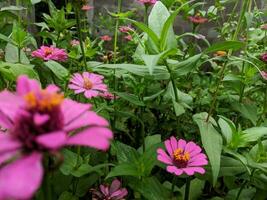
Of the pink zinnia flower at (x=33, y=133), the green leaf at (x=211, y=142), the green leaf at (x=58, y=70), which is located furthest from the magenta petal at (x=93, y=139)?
the green leaf at (x=58, y=70)

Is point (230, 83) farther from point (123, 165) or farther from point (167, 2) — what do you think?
point (123, 165)

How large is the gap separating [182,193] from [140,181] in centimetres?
11

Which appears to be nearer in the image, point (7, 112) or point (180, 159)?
point (7, 112)

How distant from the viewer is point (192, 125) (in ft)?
2.73

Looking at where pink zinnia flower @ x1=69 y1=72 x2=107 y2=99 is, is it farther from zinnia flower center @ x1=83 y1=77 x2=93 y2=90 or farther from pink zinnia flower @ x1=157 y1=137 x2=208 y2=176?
pink zinnia flower @ x1=157 y1=137 x2=208 y2=176

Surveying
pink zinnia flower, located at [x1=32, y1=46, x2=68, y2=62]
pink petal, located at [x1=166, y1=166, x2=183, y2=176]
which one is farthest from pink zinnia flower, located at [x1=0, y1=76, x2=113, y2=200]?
pink zinnia flower, located at [x1=32, y1=46, x2=68, y2=62]

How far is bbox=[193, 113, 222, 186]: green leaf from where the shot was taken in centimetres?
54

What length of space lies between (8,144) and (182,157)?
39 centimetres

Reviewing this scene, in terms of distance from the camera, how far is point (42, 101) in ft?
0.85

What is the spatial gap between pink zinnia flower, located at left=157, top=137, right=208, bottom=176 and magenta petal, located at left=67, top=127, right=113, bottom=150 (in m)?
0.32

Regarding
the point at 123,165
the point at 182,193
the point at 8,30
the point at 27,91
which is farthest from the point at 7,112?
the point at 8,30

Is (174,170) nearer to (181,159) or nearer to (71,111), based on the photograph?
(181,159)

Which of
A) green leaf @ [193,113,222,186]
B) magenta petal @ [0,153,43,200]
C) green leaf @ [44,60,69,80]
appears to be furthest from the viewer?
green leaf @ [44,60,69,80]

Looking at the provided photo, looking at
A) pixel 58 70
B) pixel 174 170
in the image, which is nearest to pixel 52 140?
pixel 174 170
